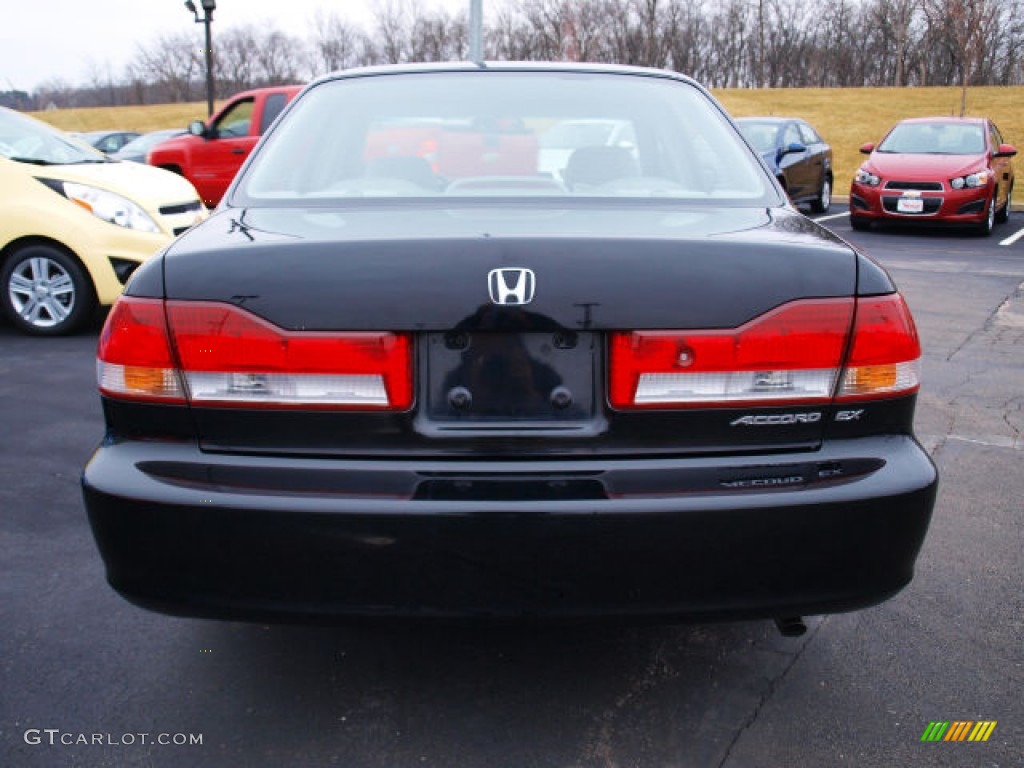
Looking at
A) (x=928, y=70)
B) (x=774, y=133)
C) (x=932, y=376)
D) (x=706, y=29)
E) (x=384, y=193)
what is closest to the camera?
(x=384, y=193)

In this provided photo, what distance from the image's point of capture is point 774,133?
14.9 meters

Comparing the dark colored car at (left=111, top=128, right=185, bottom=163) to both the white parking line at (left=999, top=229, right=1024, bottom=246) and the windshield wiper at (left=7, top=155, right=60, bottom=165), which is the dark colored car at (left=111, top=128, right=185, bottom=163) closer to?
the windshield wiper at (left=7, top=155, right=60, bottom=165)

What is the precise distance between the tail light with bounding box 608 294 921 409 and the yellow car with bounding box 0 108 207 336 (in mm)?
5414

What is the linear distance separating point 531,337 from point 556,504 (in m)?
0.34

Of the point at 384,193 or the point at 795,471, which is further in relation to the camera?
the point at 384,193

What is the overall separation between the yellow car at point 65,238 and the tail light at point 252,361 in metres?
4.91

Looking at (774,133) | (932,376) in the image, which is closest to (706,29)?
(774,133)

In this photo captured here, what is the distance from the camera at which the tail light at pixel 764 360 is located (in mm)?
1961

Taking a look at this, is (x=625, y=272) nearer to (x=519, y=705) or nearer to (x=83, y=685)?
(x=519, y=705)

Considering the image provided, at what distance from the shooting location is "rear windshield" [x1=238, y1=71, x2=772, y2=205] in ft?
8.89

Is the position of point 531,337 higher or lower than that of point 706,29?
lower

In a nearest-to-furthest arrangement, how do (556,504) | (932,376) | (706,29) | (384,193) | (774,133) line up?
(556,504)
(384,193)
(932,376)
(774,133)
(706,29)

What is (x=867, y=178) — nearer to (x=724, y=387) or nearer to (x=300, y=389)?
(x=724, y=387)

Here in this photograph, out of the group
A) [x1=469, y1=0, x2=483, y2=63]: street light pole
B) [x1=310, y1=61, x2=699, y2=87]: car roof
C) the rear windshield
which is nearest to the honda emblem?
the rear windshield
